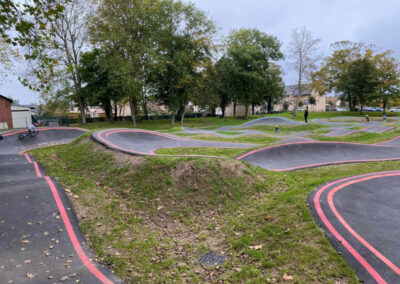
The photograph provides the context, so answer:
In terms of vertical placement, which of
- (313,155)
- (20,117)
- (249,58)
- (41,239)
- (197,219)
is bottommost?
(197,219)

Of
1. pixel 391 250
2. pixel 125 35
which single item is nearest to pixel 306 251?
pixel 391 250

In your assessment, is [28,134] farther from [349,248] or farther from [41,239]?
[349,248]

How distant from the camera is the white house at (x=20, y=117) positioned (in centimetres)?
3784

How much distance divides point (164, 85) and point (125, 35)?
8.67 metres

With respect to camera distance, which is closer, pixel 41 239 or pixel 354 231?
pixel 354 231

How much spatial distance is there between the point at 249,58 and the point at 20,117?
126 ft

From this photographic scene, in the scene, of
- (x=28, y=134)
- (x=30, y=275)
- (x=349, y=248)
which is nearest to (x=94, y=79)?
(x=28, y=134)

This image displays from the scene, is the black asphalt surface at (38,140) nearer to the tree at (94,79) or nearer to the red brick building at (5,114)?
the tree at (94,79)

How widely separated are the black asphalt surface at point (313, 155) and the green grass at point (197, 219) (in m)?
1.11

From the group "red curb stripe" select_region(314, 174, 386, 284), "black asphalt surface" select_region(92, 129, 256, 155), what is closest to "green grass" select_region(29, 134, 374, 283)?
"red curb stripe" select_region(314, 174, 386, 284)

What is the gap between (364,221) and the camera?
210 inches

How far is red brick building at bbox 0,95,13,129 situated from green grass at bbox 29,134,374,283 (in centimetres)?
3082

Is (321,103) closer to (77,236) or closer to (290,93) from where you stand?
(290,93)

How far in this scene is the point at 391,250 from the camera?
4.40m
